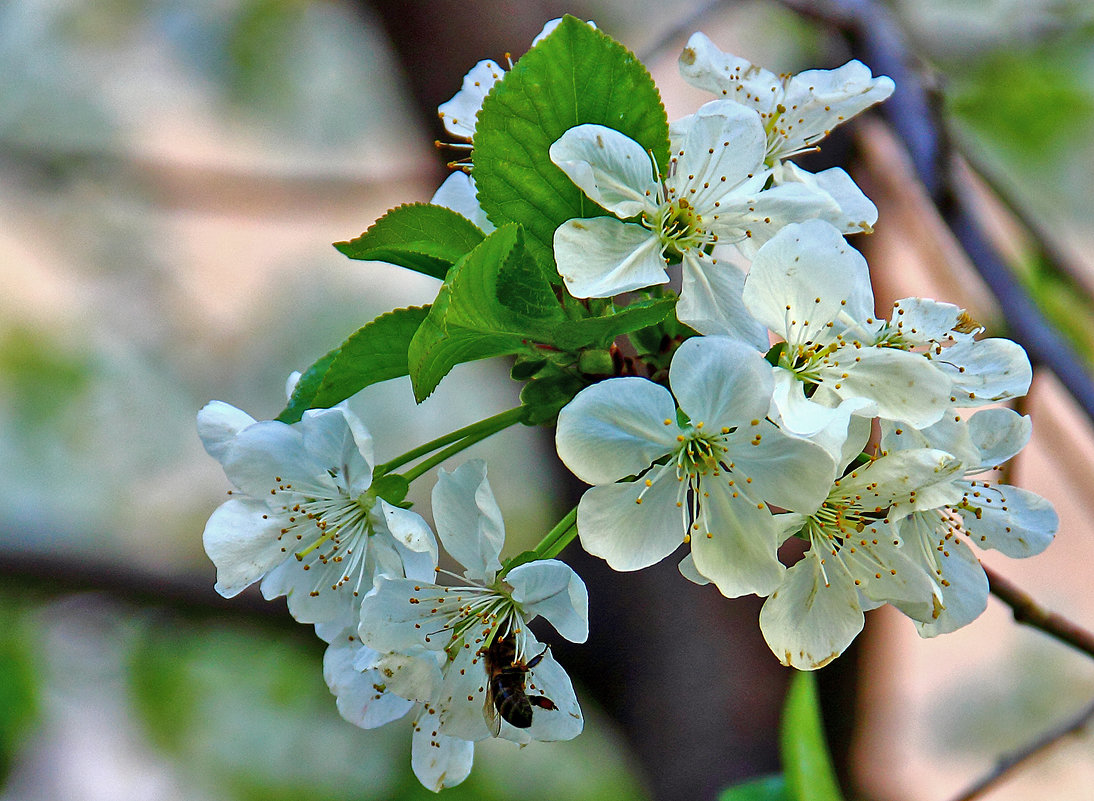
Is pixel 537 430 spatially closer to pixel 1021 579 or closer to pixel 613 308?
pixel 613 308

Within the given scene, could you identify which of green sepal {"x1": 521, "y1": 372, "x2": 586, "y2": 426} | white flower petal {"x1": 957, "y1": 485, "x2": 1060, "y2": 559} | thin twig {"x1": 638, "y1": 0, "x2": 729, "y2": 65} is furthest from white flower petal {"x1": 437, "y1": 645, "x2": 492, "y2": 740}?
thin twig {"x1": 638, "y1": 0, "x2": 729, "y2": 65}

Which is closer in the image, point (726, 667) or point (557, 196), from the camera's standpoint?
point (557, 196)

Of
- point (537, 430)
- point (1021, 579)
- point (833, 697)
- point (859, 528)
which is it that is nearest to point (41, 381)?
point (537, 430)

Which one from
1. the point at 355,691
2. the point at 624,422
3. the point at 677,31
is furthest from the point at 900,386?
the point at 677,31

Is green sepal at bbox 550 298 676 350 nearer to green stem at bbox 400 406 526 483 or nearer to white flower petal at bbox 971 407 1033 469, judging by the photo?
green stem at bbox 400 406 526 483

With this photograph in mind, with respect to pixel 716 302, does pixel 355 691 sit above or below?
below

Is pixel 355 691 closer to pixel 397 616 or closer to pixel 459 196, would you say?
pixel 397 616
